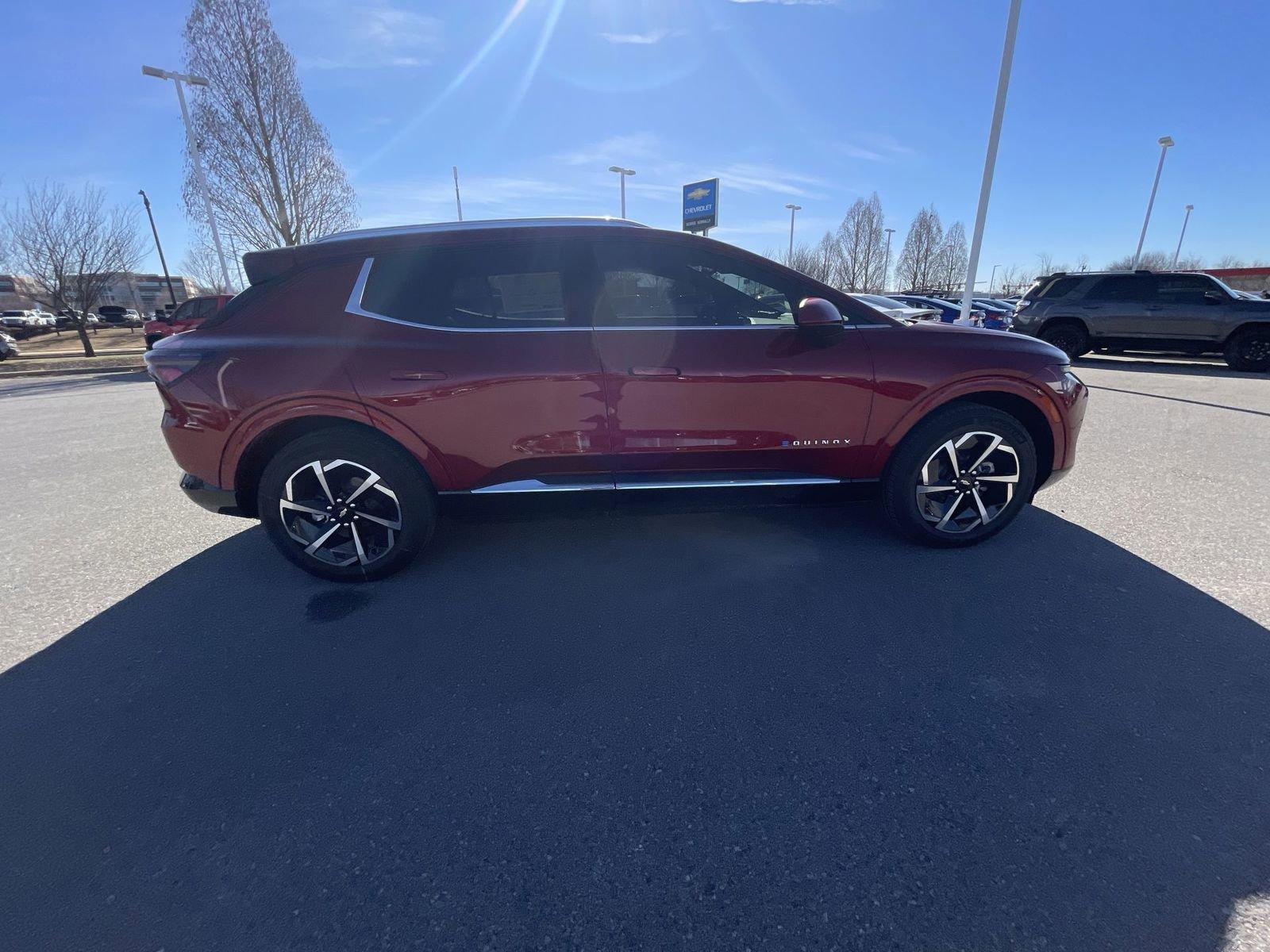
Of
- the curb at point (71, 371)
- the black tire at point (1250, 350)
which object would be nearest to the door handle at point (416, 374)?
the black tire at point (1250, 350)

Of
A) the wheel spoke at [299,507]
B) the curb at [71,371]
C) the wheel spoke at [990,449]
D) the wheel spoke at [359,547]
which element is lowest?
the curb at [71,371]

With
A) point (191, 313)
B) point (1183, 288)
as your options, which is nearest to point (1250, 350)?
point (1183, 288)

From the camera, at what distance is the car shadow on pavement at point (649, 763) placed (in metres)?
1.49

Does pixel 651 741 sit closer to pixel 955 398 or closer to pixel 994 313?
pixel 955 398

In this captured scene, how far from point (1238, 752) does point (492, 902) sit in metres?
2.41

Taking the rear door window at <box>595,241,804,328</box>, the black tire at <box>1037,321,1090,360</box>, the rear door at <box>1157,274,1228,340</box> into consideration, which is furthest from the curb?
the rear door at <box>1157,274,1228,340</box>

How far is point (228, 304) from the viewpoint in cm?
296

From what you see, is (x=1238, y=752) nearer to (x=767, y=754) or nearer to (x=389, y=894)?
(x=767, y=754)

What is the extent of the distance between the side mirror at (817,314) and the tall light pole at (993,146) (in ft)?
37.8

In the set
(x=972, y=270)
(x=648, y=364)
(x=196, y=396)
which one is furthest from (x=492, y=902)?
(x=972, y=270)

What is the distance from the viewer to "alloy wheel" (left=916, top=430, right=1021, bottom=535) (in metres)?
3.28

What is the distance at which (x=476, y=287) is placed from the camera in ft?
10.0

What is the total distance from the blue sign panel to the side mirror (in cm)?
2526

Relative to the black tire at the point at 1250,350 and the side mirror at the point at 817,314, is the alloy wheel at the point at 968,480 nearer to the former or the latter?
the side mirror at the point at 817,314
